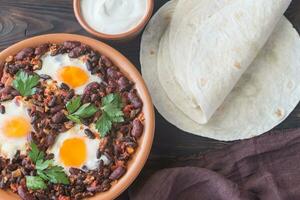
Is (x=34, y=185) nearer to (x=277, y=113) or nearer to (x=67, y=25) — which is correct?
(x=67, y=25)

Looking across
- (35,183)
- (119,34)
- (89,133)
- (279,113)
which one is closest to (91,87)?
(89,133)

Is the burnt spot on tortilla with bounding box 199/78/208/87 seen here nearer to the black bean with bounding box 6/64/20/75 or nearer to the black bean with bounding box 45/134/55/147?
the black bean with bounding box 45/134/55/147

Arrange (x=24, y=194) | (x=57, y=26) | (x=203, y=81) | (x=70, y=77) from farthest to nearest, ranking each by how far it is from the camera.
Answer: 1. (x=57, y=26)
2. (x=203, y=81)
3. (x=70, y=77)
4. (x=24, y=194)

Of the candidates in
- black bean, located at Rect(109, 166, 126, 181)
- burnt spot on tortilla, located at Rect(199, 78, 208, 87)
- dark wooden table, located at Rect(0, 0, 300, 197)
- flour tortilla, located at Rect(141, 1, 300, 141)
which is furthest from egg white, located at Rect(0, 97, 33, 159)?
burnt spot on tortilla, located at Rect(199, 78, 208, 87)

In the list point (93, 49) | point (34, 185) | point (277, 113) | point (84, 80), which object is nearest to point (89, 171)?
point (34, 185)

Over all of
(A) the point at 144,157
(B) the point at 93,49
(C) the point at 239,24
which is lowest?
(A) the point at 144,157

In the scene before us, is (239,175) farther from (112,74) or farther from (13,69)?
(13,69)
